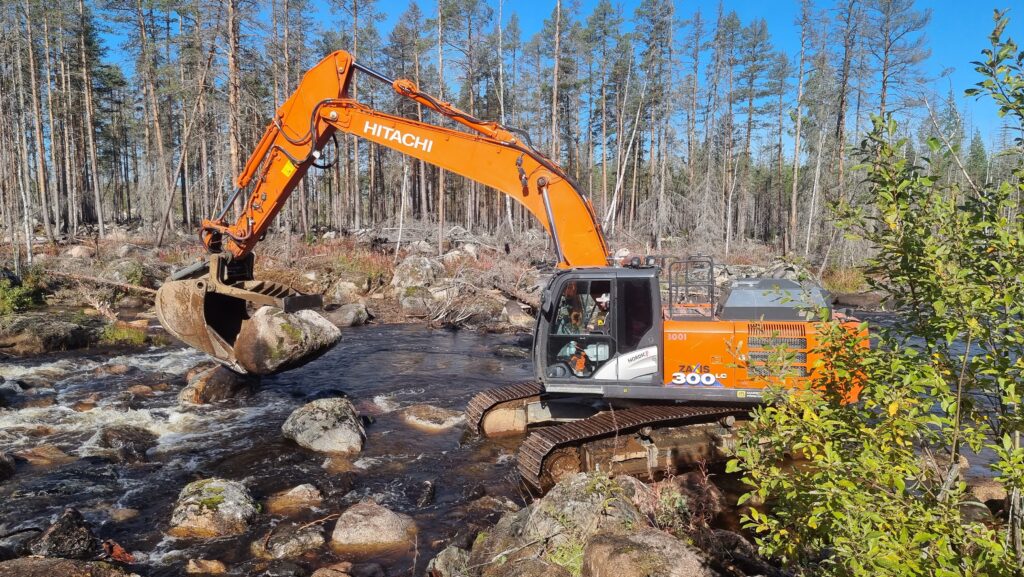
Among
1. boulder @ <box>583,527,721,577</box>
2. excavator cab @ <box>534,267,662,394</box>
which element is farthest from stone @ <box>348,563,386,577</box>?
excavator cab @ <box>534,267,662,394</box>

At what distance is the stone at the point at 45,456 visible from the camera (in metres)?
7.94

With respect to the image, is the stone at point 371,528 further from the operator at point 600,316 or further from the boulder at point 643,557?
the operator at point 600,316

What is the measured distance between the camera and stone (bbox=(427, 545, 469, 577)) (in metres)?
5.27

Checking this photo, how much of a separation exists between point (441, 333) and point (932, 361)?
1552cm

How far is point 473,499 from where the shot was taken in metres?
7.26

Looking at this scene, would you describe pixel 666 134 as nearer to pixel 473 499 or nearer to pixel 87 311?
pixel 87 311

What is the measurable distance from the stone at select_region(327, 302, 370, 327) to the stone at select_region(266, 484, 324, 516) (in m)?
11.1

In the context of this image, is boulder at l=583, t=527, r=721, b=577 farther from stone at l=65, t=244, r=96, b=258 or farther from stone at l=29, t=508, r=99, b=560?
stone at l=65, t=244, r=96, b=258

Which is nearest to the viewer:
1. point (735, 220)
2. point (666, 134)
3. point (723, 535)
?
point (723, 535)

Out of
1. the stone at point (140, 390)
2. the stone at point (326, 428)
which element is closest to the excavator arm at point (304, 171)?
the stone at point (326, 428)

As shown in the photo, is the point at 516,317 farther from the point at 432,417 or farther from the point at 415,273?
the point at 432,417

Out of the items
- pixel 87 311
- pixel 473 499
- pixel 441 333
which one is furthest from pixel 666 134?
pixel 473 499

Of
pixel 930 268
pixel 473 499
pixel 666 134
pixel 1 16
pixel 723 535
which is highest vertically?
pixel 1 16

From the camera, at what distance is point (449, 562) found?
5.36 meters
